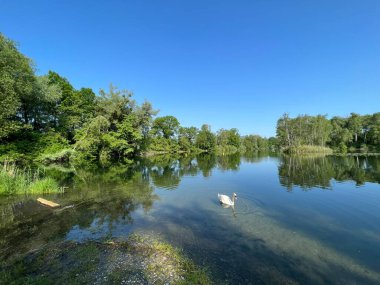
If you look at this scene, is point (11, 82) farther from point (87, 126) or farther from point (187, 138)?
point (187, 138)

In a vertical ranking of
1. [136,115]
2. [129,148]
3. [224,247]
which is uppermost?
[136,115]

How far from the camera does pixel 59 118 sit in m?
51.2

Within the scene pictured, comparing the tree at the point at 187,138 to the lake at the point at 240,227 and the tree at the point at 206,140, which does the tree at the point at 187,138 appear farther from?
the lake at the point at 240,227

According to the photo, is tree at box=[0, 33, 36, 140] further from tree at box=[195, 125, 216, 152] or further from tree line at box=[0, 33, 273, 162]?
tree at box=[195, 125, 216, 152]

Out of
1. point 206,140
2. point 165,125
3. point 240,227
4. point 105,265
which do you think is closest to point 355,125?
point 206,140

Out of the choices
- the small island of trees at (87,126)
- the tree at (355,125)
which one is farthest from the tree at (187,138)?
the tree at (355,125)

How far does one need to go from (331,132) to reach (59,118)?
103120 millimetres

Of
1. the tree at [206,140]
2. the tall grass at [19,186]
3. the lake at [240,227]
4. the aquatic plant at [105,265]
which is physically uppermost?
the tree at [206,140]

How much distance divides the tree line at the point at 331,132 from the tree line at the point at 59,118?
60.6 metres

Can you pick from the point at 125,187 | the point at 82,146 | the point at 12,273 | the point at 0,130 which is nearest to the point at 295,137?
the point at 82,146

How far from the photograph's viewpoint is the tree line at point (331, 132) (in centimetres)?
8731

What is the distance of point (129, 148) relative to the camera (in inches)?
2264

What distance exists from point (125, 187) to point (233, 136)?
113585mm

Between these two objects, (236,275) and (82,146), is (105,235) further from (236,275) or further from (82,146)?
(82,146)
